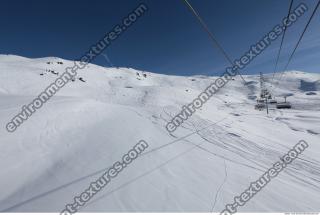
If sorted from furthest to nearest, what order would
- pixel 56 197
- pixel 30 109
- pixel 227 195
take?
pixel 30 109 < pixel 227 195 < pixel 56 197

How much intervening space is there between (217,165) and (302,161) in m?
3.34

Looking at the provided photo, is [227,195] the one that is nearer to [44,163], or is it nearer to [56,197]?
[56,197]

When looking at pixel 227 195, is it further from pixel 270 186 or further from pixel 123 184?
pixel 123 184

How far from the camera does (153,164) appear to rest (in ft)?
16.4

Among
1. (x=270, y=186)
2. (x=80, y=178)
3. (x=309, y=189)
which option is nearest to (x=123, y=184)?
(x=80, y=178)

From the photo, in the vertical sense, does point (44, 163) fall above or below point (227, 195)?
above

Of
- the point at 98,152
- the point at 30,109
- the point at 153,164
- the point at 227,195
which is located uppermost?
the point at 30,109

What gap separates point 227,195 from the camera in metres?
3.92

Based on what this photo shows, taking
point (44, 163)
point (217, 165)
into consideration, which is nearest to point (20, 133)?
point (44, 163)

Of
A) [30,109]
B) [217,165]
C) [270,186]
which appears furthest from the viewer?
[30,109]

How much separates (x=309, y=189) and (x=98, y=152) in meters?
5.88

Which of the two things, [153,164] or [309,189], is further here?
[153,164]

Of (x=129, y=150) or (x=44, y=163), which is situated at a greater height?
(x=44, y=163)

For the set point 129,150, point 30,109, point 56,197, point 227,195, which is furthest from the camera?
point 30,109
